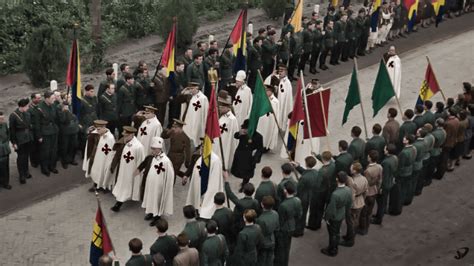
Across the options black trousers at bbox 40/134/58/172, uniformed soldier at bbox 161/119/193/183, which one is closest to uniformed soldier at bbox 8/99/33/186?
black trousers at bbox 40/134/58/172

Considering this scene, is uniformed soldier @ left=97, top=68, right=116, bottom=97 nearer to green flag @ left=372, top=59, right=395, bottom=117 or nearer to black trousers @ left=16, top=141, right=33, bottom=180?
black trousers @ left=16, top=141, right=33, bottom=180

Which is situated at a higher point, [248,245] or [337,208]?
[248,245]

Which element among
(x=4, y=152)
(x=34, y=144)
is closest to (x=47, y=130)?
(x=34, y=144)

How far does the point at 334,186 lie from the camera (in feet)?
47.7

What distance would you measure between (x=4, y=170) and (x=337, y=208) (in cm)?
648

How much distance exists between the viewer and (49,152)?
16.1 meters

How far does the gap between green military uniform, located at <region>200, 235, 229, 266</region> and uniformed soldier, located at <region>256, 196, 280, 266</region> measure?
87 centimetres

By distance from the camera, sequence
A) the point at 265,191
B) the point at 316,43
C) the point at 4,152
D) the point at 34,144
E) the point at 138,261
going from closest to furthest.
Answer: the point at 138,261, the point at 265,191, the point at 4,152, the point at 34,144, the point at 316,43

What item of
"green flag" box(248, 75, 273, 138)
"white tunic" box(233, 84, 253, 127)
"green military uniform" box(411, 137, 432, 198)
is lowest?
"green military uniform" box(411, 137, 432, 198)

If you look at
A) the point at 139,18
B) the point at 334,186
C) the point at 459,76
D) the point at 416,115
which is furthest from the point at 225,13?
the point at 334,186

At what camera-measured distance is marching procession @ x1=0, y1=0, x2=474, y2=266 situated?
40.8 feet

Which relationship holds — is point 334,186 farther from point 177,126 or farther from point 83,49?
point 83,49

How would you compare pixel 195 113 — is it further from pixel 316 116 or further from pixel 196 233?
pixel 196 233

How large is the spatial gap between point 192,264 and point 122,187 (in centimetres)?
399
